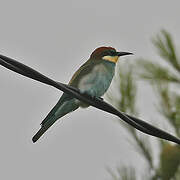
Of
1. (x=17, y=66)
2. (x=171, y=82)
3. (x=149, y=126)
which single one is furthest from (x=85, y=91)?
(x=17, y=66)

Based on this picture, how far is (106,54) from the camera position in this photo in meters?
4.24

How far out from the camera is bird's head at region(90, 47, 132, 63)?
4.17 metres

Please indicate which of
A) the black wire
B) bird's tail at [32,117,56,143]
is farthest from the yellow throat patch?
the black wire

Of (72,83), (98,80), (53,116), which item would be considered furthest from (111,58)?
(53,116)

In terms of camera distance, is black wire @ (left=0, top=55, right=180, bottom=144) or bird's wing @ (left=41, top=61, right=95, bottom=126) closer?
black wire @ (left=0, top=55, right=180, bottom=144)

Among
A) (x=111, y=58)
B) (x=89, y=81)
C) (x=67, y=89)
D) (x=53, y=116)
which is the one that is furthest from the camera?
(x=111, y=58)

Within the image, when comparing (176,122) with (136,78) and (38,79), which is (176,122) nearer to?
(136,78)

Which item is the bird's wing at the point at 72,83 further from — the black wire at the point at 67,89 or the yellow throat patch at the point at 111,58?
the black wire at the point at 67,89

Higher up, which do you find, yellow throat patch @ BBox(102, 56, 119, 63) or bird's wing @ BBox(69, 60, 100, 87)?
bird's wing @ BBox(69, 60, 100, 87)

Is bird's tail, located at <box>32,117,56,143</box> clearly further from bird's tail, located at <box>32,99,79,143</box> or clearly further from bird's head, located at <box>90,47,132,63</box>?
bird's head, located at <box>90,47,132,63</box>

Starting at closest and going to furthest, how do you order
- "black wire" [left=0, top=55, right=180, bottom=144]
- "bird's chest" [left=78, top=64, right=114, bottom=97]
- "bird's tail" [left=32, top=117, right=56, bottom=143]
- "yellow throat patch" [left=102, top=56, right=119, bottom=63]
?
"black wire" [left=0, top=55, right=180, bottom=144] → "bird's tail" [left=32, top=117, right=56, bottom=143] → "bird's chest" [left=78, top=64, right=114, bottom=97] → "yellow throat patch" [left=102, top=56, right=119, bottom=63]

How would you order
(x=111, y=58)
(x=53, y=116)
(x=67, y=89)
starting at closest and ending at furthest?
(x=67, y=89) → (x=53, y=116) → (x=111, y=58)

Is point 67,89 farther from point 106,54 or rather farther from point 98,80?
point 106,54

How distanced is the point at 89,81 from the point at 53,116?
1.22 feet
